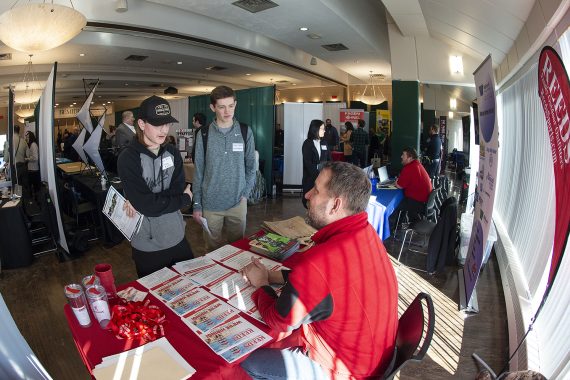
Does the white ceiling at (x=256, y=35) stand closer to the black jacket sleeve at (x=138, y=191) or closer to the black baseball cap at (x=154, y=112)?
the black baseball cap at (x=154, y=112)

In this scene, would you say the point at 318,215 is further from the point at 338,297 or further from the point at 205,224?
the point at 205,224

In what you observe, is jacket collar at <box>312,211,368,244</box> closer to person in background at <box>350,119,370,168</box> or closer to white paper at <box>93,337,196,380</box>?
white paper at <box>93,337,196,380</box>

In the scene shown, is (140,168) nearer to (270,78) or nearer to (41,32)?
(41,32)

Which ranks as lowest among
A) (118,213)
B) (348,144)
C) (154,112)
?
(118,213)

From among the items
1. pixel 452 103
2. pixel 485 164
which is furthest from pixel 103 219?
pixel 452 103

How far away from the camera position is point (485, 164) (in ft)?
8.04

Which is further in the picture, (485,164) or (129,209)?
(485,164)

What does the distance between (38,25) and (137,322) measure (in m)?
2.74

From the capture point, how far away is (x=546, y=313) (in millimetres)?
1978

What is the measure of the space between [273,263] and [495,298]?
245cm

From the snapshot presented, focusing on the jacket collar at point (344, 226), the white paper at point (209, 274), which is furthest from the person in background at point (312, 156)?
the jacket collar at point (344, 226)

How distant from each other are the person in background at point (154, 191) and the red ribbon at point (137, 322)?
469 mm

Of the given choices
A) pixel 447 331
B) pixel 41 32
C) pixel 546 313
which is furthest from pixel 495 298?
pixel 41 32

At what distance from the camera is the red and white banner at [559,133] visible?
43.7 inches
